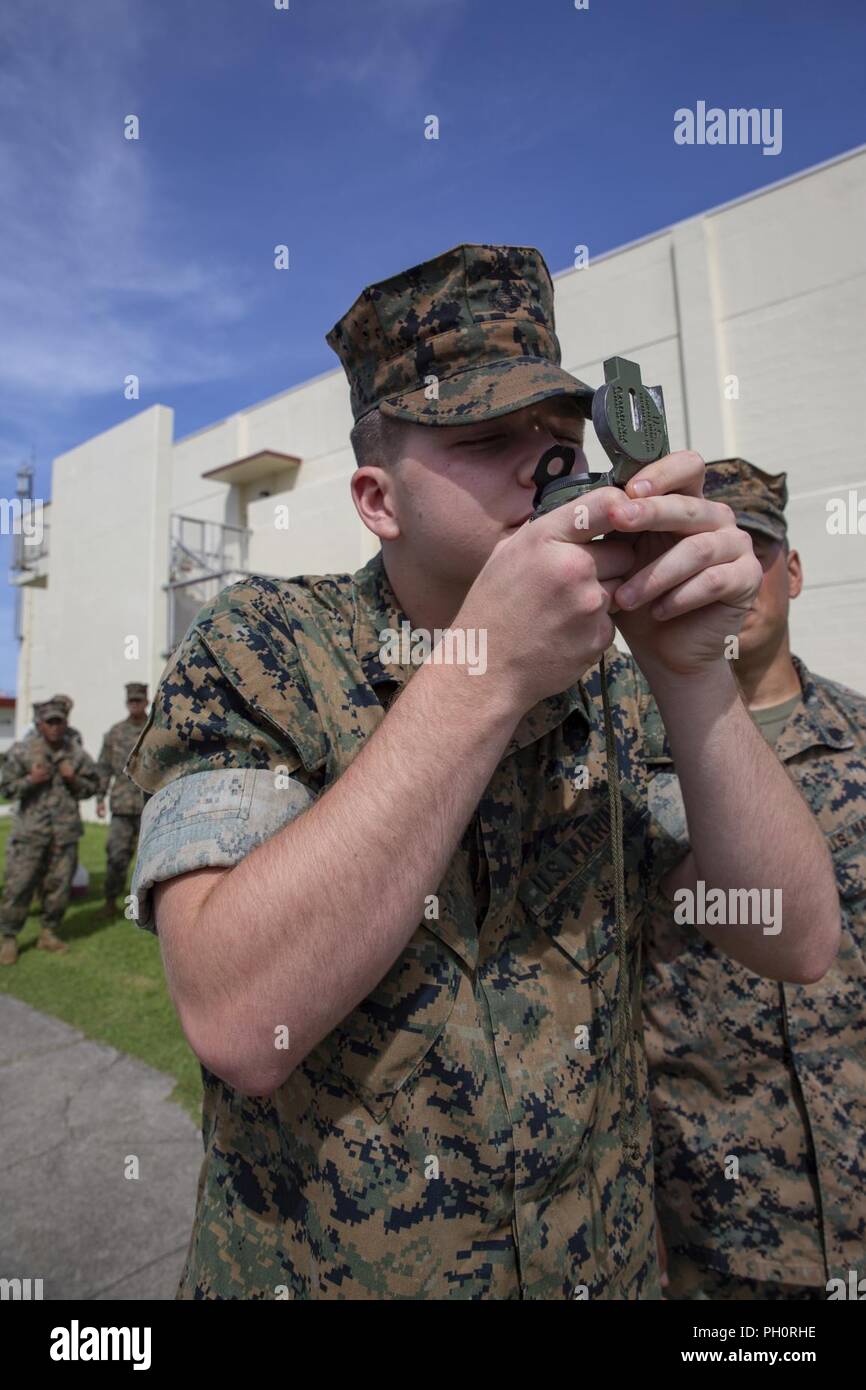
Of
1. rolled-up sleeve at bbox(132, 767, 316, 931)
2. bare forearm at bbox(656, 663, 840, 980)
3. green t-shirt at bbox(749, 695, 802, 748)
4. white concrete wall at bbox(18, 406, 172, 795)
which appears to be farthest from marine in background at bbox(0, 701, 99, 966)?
white concrete wall at bbox(18, 406, 172, 795)

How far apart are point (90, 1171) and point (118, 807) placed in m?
5.98

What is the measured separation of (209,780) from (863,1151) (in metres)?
1.81

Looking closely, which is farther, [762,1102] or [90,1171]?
[90,1171]

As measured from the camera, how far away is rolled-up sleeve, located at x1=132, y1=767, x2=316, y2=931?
100 centimetres

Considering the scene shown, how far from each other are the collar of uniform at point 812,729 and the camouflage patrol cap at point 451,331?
138 centimetres

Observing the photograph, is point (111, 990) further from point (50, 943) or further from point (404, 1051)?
point (404, 1051)

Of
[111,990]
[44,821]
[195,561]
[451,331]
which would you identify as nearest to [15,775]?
[44,821]

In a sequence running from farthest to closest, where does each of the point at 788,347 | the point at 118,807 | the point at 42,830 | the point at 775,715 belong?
the point at 788,347 → the point at 118,807 → the point at 42,830 → the point at 775,715

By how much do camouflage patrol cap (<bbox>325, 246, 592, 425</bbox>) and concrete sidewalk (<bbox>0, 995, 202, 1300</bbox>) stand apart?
3.23 meters

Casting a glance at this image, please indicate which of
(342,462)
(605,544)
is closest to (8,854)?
(605,544)

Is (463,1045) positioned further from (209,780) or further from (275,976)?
(209,780)

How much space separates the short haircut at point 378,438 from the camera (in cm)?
131

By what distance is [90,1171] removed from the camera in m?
3.87

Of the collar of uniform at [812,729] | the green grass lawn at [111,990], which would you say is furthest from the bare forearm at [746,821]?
the green grass lawn at [111,990]
